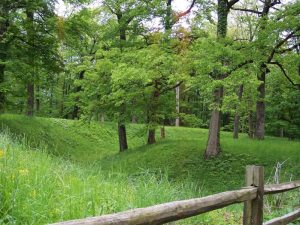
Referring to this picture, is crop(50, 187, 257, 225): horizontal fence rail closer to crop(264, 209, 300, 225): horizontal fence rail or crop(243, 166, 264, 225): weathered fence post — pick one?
crop(243, 166, 264, 225): weathered fence post

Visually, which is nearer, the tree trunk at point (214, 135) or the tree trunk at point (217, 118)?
the tree trunk at point (217, 118)

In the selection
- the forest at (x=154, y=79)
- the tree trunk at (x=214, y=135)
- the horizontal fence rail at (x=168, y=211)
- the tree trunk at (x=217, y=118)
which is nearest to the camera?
the horizontal fence rail at (x=168, y=211)

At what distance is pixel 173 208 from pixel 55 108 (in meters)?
42.3

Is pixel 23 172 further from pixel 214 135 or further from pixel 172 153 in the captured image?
pixel 172 153

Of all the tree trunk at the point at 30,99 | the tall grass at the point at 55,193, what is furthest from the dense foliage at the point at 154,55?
the tall grass at the point at 55,193

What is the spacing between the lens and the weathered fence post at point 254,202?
4508mm

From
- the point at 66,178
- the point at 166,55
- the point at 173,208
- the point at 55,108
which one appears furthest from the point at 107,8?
the point at 55,108

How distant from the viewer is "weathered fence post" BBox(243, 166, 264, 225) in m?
4.51

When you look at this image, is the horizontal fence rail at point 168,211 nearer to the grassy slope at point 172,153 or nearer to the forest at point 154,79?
the forest at point 154,79

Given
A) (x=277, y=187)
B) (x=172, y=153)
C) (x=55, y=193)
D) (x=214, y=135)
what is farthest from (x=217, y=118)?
(x=55, y=193)

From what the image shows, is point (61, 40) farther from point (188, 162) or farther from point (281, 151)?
point (281, 151)

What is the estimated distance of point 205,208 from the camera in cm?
365

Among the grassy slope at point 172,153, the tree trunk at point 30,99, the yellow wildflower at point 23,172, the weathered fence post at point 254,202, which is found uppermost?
the tree trunk at point 30,99

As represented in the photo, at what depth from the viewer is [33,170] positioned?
4711 millimetres
